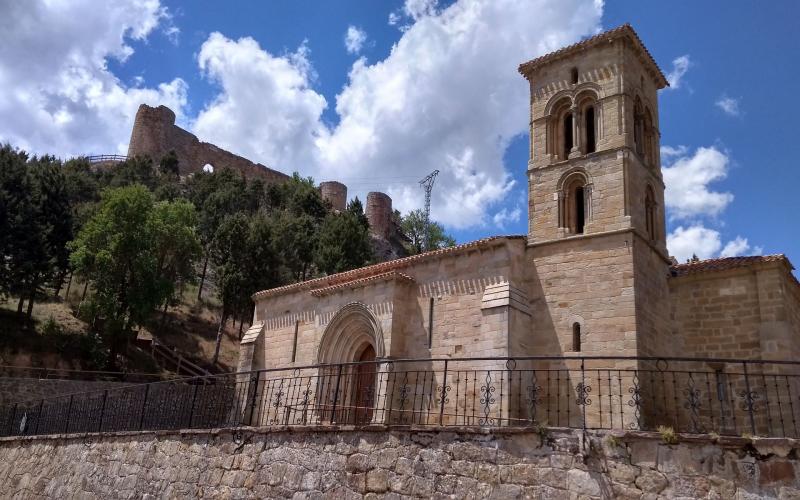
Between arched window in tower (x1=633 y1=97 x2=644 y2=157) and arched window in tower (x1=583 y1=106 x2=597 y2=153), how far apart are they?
1333mm

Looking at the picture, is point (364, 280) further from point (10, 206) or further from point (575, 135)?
point (10, 206)

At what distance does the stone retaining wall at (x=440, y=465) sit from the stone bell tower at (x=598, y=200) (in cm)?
889

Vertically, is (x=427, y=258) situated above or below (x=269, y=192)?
below

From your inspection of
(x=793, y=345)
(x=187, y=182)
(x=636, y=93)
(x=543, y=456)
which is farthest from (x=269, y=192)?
A: (x=543, y=456)

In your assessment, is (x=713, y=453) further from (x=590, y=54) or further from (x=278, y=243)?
(x=278, y=243)

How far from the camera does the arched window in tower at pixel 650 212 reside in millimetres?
20391

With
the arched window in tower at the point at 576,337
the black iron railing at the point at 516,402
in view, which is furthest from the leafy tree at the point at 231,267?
the arched window in tower at the point at 576,337

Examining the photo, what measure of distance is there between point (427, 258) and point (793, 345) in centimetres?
1046

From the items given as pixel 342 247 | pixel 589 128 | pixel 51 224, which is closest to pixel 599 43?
pixel 589 128

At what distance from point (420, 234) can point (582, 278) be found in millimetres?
52513

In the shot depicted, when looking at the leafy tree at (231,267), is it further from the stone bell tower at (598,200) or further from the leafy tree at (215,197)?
the stone bell tower at (598,200)

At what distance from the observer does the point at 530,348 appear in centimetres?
1828

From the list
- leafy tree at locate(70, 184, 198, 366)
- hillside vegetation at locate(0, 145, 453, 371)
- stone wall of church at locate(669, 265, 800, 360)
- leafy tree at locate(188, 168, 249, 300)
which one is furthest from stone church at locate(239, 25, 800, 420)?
leafy tree at locate(188, 168, 249, 300)

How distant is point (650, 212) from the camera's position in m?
20.7
